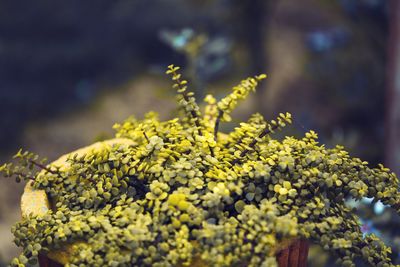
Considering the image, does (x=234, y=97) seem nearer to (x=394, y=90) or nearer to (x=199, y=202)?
(x=199, y=202)

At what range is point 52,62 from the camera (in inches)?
241

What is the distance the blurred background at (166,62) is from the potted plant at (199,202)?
2.66m

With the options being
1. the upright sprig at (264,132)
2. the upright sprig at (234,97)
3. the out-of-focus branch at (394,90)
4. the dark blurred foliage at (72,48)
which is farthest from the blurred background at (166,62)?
the upright sprig at (264,132)

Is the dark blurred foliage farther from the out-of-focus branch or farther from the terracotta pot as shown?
the terracotta pot

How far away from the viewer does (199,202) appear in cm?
249

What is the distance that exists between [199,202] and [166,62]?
388cm

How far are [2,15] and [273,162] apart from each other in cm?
398

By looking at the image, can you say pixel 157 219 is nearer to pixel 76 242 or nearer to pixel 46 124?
pixel 76 242

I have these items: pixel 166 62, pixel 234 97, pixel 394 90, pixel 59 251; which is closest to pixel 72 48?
pixel 166 62

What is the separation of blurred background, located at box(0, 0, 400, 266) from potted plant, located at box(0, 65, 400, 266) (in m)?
2.66

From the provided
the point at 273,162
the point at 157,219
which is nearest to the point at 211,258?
the point at 157,219

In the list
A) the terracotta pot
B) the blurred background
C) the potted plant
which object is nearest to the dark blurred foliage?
the blurred background

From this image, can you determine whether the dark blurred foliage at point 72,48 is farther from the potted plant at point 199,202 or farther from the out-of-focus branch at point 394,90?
the potted plant at point 199,202

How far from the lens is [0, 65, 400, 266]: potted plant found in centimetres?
233
